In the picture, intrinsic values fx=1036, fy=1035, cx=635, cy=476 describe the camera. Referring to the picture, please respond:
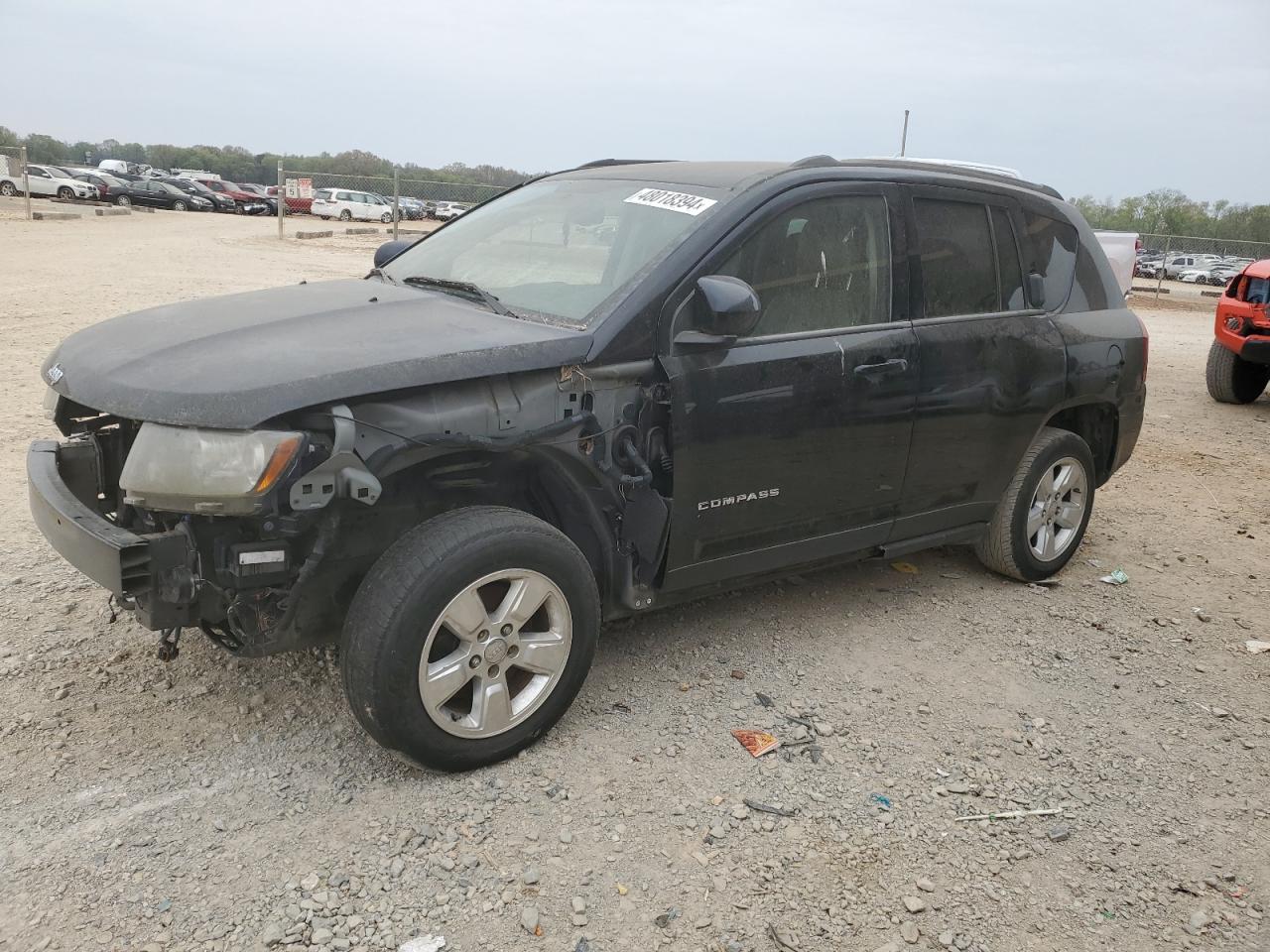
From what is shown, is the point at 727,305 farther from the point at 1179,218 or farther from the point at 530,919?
the point at 1179,218

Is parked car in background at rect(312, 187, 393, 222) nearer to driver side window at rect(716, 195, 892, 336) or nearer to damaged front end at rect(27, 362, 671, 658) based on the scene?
driver side window at rect(716, 195, 892, 336)

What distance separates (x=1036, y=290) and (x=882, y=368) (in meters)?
1.22

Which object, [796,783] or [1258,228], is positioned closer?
[796,783]

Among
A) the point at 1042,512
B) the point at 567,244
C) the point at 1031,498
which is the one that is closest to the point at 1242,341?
the point at 1042,512

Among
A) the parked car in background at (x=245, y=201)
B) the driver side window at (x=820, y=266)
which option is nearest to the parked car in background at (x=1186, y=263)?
the parked car in background at (x=245, y=201)

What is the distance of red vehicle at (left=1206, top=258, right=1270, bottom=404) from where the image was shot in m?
9.70

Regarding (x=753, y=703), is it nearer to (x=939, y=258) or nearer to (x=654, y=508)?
(x=654, y=508)

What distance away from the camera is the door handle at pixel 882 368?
12.8 ft

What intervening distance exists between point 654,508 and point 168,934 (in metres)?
1.83

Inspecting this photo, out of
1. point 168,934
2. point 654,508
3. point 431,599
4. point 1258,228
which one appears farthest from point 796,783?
point 1258,228

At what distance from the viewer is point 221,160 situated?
85.8 meters

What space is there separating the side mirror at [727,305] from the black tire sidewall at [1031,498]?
2.08 meters

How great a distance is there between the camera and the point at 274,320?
332cm

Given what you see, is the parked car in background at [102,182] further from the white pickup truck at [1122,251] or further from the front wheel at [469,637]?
the front wheel at [469,637]
